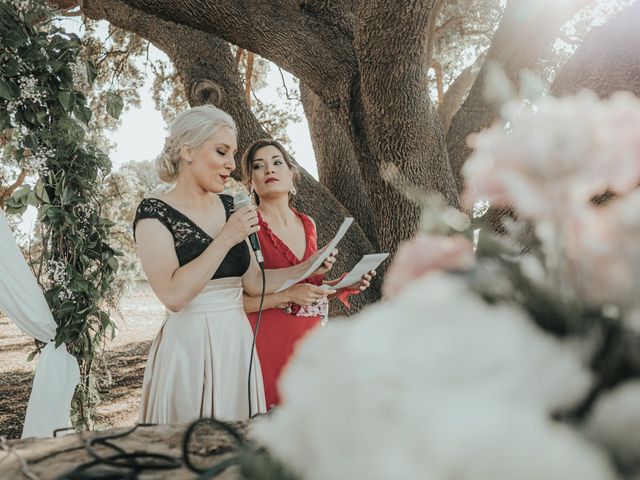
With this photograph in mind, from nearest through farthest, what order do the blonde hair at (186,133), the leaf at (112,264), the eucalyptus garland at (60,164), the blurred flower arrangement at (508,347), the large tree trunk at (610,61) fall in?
the blurred flower arrangement at (508,347) → the large tree trunk at (610,61) → the blonde hair at (186,133) → the eucalyptus garland at (60,164) → the leaf at (112,264)

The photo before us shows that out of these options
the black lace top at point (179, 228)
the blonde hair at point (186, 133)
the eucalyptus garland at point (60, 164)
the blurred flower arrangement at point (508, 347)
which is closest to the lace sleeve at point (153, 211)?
the black lace top at point (179, 228)

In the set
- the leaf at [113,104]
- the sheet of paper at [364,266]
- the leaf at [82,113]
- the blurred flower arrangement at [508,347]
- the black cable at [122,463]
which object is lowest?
the black cable at [122,463]

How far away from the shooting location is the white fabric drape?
3.52 meters

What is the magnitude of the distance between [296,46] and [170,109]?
560cm

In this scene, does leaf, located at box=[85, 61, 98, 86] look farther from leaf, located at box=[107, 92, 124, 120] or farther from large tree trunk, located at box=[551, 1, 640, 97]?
large tree trunk, located at box=[551, 1, 640, 97]

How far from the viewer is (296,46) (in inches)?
146

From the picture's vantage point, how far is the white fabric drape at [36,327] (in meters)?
3.52

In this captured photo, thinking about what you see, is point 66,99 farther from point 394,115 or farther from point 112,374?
point 112,374

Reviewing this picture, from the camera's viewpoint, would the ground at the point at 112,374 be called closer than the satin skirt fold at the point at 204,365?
No

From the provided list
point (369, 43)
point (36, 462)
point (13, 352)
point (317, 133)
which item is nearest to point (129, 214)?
point (13, 352)

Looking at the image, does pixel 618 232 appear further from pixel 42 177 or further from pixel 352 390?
pixel 42 177

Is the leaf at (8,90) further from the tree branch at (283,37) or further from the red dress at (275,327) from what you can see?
the red dress at (275,327)

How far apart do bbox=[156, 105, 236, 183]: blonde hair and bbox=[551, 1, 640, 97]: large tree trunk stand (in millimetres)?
1569

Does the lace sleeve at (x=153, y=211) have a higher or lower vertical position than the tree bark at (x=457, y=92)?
lower
